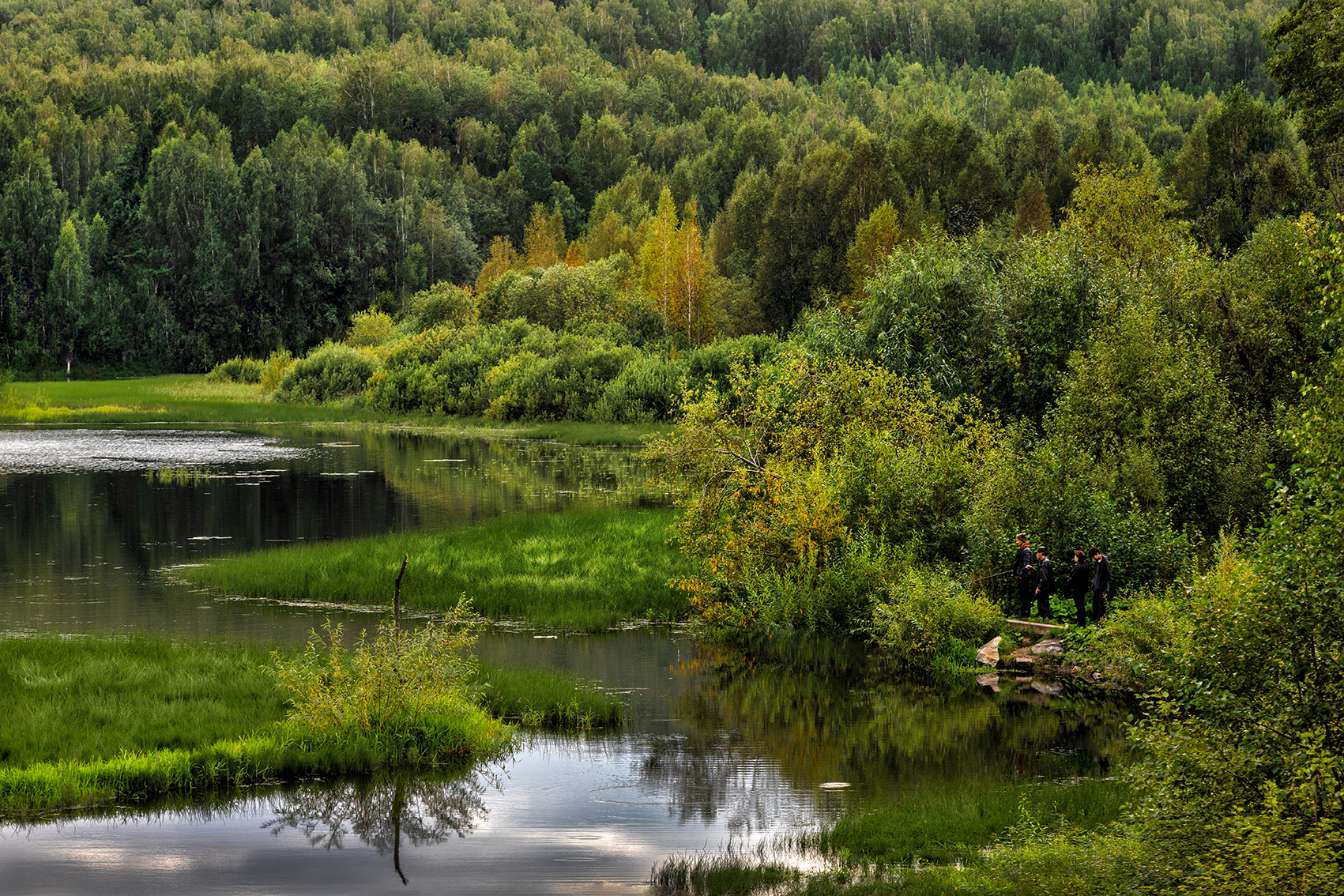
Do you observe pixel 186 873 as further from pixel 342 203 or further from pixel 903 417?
pixel 342 203

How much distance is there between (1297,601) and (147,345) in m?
178

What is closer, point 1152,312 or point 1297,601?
point 1297,601

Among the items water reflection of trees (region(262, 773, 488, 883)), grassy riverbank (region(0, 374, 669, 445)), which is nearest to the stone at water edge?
water reflection of trees (region(262, 773, 488, 883))

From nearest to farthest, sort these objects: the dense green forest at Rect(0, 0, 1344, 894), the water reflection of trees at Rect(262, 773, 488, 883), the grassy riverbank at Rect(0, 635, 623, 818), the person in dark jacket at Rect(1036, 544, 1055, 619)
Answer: the dense green forest at Rect(0, 0, 1344, 894)
the water reflection of trees at Rect(262, 773, 488, 883)
the grassy riverbank at Rect(0, 635, 623, 818)
the person in dark jacket at Rect(1036, 544, 1055, 619)

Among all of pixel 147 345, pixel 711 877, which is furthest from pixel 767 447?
pixel 147 345

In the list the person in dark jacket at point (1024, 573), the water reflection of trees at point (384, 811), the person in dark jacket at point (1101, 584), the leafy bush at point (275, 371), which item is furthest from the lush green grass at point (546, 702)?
the leafy bush at point (275, 371)

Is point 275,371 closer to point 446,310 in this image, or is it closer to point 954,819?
point 446,310

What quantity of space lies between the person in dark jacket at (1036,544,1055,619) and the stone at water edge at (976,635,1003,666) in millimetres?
1903

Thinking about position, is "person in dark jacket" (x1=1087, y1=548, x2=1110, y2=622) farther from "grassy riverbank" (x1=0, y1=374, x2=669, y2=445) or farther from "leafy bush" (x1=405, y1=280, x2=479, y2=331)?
"leafy bush" (x1=405, y1=280, x2=479, y2=331)

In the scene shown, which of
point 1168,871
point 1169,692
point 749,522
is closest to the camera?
point 1168,871

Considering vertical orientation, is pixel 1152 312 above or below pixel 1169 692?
above

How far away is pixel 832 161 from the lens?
5320 inches

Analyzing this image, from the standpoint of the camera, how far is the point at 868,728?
89.9 ft

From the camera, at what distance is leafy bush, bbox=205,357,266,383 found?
158 metres
